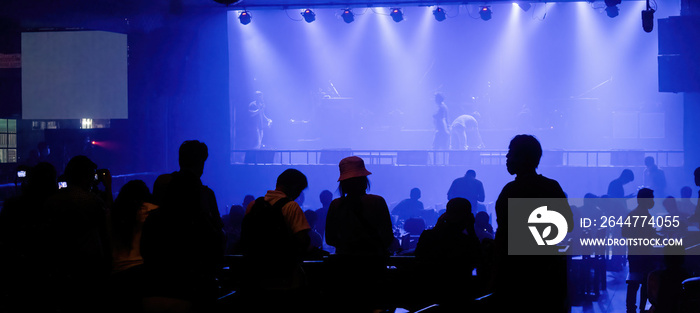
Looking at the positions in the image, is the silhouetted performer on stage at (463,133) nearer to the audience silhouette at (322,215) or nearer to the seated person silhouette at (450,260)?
the audience silhouette at (322,215)

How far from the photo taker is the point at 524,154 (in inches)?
102

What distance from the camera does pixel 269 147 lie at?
16.6m

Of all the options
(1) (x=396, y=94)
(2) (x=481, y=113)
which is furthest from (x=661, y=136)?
(1) (x=396, y=94)

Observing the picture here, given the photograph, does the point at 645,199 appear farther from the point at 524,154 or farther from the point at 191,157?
the point at 191,157

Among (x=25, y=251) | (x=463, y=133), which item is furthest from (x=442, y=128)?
(x=25, y=251)

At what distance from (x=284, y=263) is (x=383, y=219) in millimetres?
688

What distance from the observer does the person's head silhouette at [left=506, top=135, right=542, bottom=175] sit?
102 inches

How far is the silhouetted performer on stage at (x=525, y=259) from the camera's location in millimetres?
2562

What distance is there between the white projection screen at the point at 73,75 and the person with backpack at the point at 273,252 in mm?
8040

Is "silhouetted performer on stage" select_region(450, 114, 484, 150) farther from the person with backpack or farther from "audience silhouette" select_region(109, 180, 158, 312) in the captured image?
the person with backpack

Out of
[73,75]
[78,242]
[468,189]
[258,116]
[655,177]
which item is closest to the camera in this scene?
[78,242]

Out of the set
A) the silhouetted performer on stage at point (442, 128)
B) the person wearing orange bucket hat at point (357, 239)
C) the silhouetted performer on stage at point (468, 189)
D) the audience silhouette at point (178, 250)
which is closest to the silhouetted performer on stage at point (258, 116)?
the silhouetted performer on stage at point (442, 128)

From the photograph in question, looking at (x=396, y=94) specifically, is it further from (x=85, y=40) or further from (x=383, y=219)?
(x=383, y=219)

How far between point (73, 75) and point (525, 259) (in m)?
9.08
